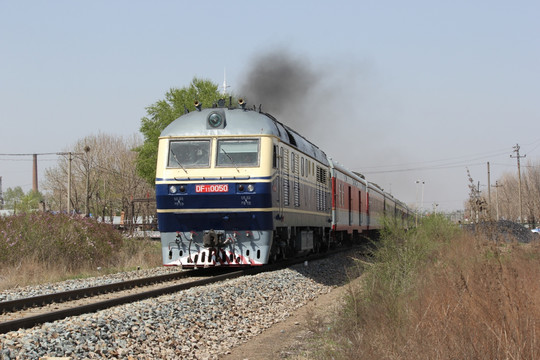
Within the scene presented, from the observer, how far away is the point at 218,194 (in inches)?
567

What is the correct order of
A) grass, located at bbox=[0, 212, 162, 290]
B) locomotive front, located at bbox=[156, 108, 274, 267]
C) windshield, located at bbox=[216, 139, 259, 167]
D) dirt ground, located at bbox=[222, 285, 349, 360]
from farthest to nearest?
grass, located at bbox=[0, 212, 162, 290], windshield, located at bbox=[216, 139, 259, 167], locomotive front, located at bbox=[156, 108, 274, 267], dirt ground, located at bbox=[222, 285, 349, 360]

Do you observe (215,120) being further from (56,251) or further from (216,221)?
(56,251)

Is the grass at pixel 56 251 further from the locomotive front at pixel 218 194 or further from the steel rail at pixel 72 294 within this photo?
the locomotive front at pixel 218 194

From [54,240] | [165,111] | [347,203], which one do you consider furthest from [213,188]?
[165,111]

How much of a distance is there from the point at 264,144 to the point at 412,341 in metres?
8.88

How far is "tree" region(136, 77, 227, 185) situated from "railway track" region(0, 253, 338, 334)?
127ft

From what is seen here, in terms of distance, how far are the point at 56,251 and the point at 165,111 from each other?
124ft

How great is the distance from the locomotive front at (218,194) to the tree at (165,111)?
39030 mm

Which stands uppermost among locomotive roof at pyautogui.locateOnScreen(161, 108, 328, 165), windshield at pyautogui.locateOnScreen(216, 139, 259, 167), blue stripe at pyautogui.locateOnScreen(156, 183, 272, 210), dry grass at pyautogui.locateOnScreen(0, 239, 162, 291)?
locomotive roof at pyautogui.locateOnScreen(161, 108, 328, 165)

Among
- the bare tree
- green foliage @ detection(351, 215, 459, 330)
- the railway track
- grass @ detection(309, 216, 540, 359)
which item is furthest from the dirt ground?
the bare tree

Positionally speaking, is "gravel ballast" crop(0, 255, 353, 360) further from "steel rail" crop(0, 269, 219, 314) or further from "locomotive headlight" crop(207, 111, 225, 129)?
"locomotive headlight" crop(207, 111, 225, 129)

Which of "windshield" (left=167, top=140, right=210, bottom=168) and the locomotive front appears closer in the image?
the locomotive front

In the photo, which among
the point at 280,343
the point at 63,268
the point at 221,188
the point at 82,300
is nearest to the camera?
the point at 280,343

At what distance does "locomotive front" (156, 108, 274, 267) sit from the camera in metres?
14.3
